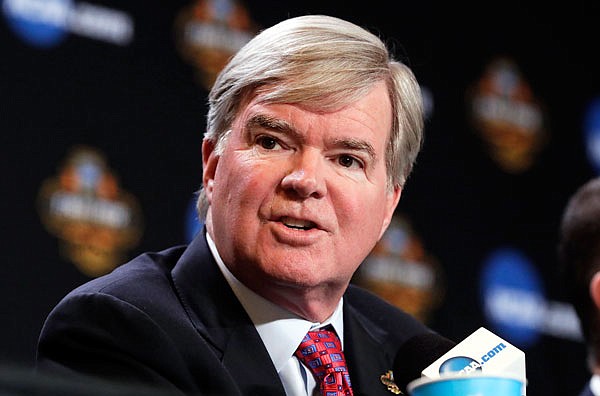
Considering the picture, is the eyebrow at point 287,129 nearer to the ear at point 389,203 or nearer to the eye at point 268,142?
the eye at point 268,142

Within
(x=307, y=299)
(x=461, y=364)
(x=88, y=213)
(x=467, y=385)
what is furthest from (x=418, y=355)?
(x=88, y=213)

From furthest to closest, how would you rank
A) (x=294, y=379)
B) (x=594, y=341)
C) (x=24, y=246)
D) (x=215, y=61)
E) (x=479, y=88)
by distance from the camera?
1. (x=479, y=88)
2. (x=215, y=61)
3. (x=24, y=246)
4. (x=594, y=341)
5. (x=294, y=379)

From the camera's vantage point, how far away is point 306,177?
2.01 meters

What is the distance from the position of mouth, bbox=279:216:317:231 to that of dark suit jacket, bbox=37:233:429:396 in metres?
0.19

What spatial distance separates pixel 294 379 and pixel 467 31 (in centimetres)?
279

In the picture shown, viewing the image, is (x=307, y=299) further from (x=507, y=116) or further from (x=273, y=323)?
(x=507, y=116)

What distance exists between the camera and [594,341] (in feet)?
8.91

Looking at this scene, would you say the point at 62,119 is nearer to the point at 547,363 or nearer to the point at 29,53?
the point at 29,53

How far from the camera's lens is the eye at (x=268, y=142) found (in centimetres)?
209

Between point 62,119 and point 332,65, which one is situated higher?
point 332,65

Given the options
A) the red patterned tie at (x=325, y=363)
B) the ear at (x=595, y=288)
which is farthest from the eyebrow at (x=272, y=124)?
the ear at (x=595, y=288)

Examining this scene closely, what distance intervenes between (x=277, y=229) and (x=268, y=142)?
166 mm

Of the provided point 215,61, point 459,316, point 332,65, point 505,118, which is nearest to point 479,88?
point 505,118

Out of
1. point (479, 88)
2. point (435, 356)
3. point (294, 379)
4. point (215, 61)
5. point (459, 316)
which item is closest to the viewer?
point (435, 356)
